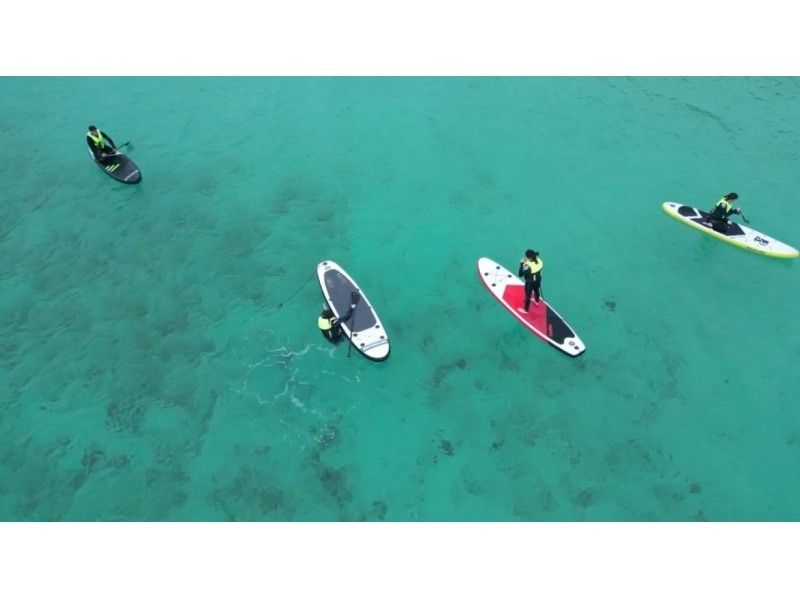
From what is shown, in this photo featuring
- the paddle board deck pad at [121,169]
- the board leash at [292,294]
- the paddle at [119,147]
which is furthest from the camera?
the paddle at [119,147]

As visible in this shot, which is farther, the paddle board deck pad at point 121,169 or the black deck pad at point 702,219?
the paddle board deck pad at point 121,169

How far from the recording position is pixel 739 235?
69.7 ft

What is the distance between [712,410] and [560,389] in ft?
16.9

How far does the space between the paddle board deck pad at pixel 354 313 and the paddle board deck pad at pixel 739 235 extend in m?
14.6

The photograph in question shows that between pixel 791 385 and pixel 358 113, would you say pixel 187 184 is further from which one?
pixel 791 385

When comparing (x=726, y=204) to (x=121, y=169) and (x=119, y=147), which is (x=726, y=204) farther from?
(x=119, y=147)

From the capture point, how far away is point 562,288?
20.3 metres

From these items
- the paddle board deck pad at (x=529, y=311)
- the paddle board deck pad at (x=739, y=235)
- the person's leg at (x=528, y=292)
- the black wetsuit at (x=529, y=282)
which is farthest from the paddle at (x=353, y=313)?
the paddle board deck pad at (x=739, y=235)

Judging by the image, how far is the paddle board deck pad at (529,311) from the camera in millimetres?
17875

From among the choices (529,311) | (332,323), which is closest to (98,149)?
(332,323)

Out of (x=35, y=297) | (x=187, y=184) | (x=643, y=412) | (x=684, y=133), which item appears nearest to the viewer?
(x=643, y=412)

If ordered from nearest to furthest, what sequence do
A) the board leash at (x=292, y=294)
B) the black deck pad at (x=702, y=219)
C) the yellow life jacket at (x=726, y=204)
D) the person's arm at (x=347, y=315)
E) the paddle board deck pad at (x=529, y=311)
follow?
the person's arm at (x=347, y=315) → the paddle board deck pad at (x=529, y=311) → the board leash at (x=292, y=294) → the yellow life jacket at (x=726, y=204) → the black deck pad at (x=702, y=219)

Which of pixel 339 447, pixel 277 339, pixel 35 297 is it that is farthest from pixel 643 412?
pixel 35 297

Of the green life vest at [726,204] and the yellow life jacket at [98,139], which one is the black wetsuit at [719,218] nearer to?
the green life vest at [726,204]
